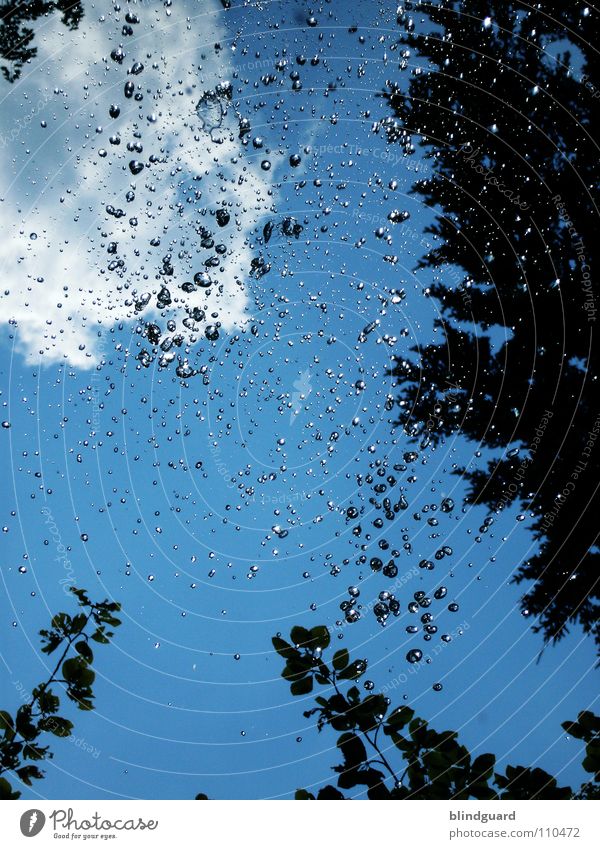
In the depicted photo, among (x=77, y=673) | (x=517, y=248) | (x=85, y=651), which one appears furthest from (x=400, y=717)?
(x=517, y=248)

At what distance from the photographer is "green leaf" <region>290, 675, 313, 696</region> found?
1.85m

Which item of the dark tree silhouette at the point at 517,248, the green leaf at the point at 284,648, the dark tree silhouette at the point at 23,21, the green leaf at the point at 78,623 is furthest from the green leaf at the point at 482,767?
the dark tree silhouette at the point at 23,21

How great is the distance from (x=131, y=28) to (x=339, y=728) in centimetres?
368

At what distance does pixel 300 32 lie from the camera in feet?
10.2

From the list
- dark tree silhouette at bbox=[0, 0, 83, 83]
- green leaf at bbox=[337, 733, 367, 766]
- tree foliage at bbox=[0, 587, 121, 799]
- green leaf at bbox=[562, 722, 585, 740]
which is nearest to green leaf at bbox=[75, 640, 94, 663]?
tree foliage at bbox=[0, 587, 121, 799]

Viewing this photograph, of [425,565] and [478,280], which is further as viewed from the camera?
[478,280]

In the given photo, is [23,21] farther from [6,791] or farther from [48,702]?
[6,791]

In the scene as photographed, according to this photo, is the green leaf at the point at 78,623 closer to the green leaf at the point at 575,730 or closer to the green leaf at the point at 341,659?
the green leaf at the point at 341,659

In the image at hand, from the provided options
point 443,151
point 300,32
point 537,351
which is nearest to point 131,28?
point 300,32

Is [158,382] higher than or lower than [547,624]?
higher

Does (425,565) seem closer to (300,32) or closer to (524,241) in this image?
(524,241)
